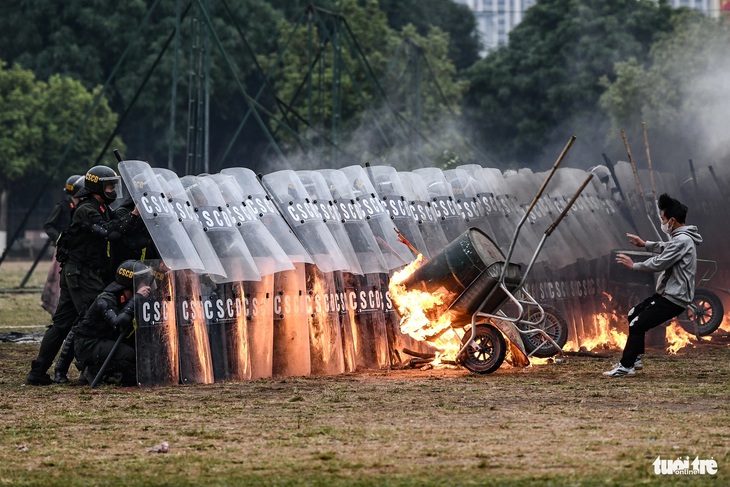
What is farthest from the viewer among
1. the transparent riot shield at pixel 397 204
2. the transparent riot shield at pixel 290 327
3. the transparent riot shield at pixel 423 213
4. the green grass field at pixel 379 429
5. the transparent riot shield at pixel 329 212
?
the transparent riot shield at pixel 423 213

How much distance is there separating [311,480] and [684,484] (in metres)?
2.25

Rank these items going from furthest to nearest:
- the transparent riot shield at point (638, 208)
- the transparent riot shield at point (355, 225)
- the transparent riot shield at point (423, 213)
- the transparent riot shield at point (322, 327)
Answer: the transparent riot shield at point (638, 208) < the transparent riot shield at point (423, 213) < the transparent riot shield at point (355, 225) < the transparent riot shield at point (322, 327)

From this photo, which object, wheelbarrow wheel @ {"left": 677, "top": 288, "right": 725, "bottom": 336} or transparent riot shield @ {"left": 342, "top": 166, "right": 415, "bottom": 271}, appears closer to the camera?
transparent riot shield @ {"left": 342, "top": 166, "right": 415, "bottom": 271}

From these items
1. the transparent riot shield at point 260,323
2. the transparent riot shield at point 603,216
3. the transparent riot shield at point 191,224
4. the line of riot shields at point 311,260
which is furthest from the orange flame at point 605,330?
the transparent riot shield at point 191,224

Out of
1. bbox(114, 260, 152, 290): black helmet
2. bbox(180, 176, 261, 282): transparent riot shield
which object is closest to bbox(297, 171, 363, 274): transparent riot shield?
bbox(180, 176, 261, 282): transparent riot shield

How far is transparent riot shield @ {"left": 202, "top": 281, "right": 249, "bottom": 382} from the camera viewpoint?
567 inches

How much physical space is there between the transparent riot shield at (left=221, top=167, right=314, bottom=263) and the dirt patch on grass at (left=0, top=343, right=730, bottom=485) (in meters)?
1.36

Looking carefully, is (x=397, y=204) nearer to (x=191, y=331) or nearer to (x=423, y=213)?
(x=423, y=213)

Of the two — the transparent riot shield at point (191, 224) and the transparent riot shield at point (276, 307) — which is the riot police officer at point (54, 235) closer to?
the transparent riot shield at point (276, 307)

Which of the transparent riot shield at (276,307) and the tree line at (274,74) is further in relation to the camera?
the tree line at (274,74)

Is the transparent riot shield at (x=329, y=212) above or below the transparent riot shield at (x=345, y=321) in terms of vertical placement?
above

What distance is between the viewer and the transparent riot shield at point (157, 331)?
13.9 metres

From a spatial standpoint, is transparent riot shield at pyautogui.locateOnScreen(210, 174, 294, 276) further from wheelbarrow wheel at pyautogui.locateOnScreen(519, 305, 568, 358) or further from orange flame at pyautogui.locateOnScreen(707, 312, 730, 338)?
orange flame at pyautogui.locateOnScreen(707, 312, 730, 338)

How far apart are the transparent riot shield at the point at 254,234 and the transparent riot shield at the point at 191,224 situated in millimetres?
487
